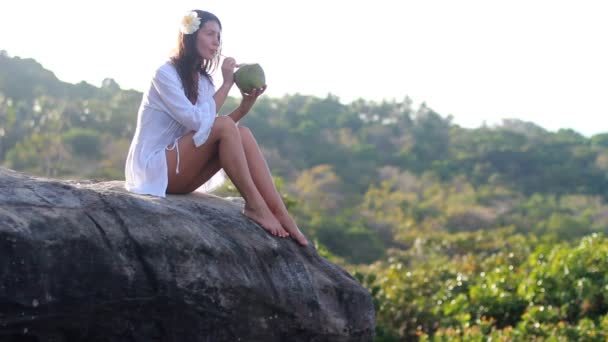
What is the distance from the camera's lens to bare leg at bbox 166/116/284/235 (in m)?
5.23

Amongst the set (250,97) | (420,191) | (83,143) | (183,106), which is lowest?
(83,143)

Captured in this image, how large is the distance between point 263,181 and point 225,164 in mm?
269

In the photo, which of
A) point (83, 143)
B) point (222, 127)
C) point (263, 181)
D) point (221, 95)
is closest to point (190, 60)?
point (221, 95)

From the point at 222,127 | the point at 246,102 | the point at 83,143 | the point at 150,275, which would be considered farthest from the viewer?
the point at 83,143

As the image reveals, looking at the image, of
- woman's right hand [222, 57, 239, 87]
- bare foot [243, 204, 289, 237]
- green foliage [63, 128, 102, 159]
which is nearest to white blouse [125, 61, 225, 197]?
woman's right hand [222, 57, 239, 87]

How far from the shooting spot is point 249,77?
562cm

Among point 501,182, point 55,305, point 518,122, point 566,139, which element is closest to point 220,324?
point 55,305

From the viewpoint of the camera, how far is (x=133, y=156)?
541 centimetres

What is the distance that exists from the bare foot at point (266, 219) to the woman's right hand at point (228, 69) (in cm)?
74

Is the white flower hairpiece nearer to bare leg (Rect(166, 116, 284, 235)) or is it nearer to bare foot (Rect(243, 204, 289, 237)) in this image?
bare leg (Rect(166, 116, 284, 235))

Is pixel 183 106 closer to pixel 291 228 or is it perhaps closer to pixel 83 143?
pixel 291 228

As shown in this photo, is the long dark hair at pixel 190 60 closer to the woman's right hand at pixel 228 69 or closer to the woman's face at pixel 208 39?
the woman's face at pixel 208 39

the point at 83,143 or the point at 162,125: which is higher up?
the point at 162,125

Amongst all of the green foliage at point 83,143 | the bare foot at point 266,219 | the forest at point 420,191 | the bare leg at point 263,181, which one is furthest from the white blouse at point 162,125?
the green foliage at point 83,143
